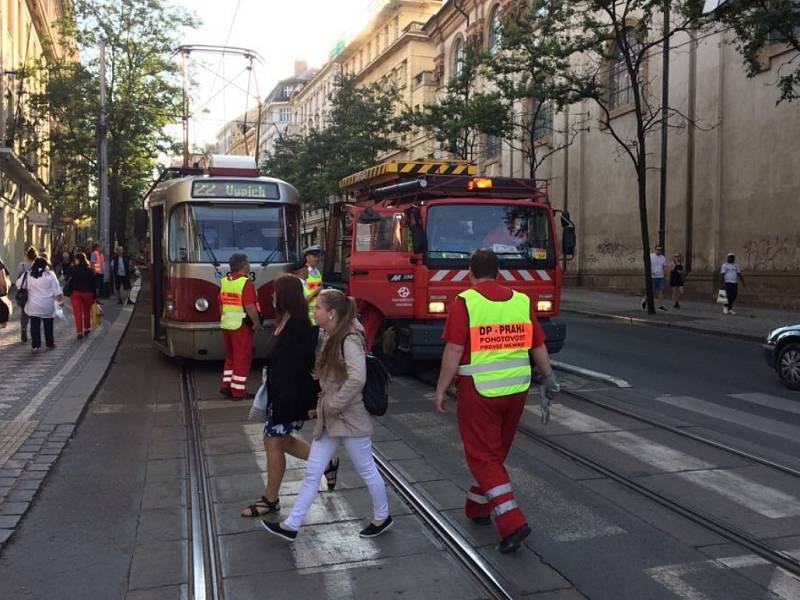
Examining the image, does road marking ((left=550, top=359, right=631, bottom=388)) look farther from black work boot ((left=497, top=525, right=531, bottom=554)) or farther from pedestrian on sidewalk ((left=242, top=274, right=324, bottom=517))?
pedestrian on sidewalk ((left=242, top=274, right=324, bottom=517))

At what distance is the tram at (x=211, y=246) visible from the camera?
34.9 ft

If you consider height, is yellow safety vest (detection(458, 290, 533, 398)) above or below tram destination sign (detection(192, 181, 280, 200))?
below

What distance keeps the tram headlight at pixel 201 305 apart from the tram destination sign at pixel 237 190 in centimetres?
155

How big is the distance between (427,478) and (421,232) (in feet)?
14.1

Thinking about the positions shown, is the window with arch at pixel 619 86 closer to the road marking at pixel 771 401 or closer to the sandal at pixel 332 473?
the road marking at pixel 771 401

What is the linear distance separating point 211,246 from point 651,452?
22.5 feet

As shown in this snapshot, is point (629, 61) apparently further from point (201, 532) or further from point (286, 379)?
point (201, 532)

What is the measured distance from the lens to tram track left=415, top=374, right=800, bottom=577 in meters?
4.34

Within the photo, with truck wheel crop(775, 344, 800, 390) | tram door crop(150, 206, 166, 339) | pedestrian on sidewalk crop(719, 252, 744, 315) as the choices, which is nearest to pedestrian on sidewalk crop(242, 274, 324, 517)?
tram door crop(150, 206, 166, 339)

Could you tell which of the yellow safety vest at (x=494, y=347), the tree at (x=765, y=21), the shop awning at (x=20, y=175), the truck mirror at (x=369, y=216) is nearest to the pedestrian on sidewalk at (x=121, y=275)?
the shop awning at (x=20, y=175)

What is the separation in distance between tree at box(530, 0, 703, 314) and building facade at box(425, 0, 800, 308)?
24cm

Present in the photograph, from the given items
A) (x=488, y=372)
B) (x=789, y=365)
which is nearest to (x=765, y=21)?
(x=789, y=365)

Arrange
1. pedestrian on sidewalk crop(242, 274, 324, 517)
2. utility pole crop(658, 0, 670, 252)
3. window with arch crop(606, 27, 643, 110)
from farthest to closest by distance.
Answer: window with arch crop(606, 27, 643, 110) → utility pole crop(658, 0, 670, 252) → pedestrian on sidewalk crop(242, 274, 324, 517)

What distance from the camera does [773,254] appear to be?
21.3m
